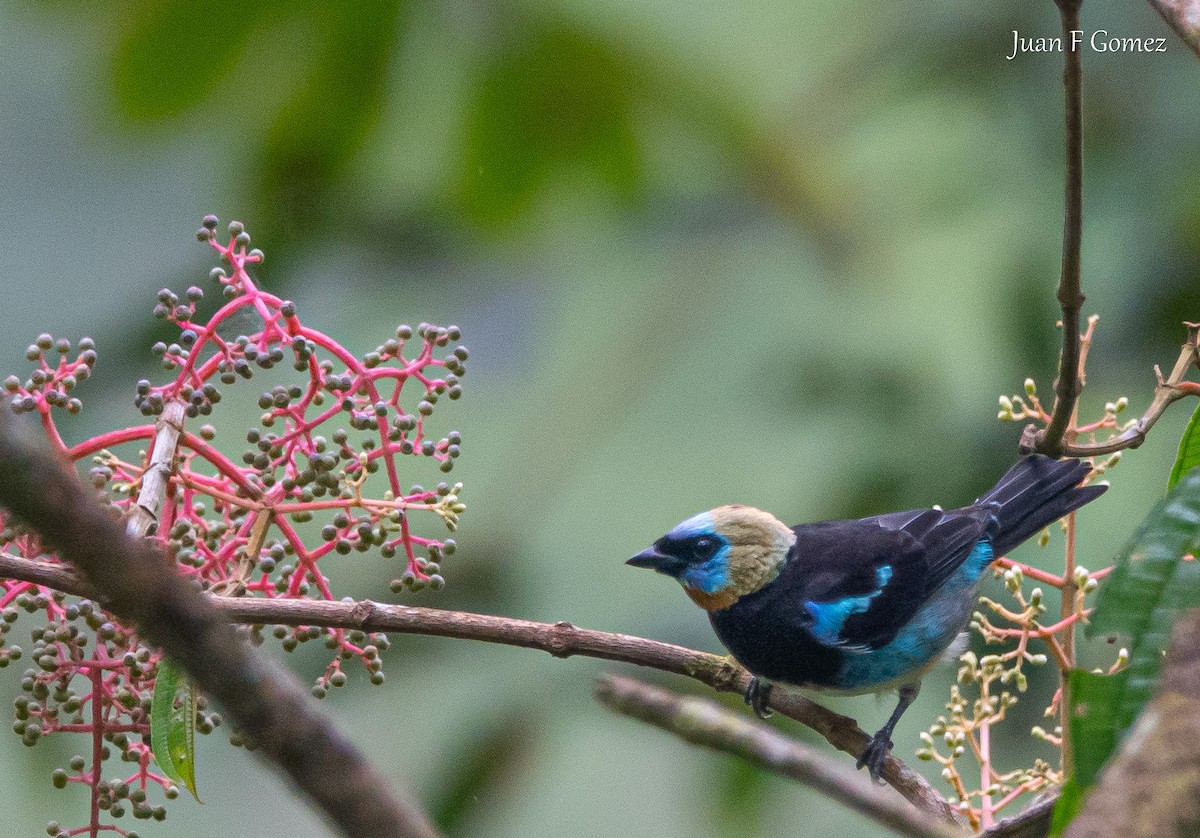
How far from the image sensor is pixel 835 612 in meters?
1.67

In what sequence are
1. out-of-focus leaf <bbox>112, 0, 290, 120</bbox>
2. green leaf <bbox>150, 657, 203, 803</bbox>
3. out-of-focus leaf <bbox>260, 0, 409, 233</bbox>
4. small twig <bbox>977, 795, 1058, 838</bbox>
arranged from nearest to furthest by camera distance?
1. small twig <bbox>977, 795, 1058, 838</bbox>
2. green leaf <bbox>150, 657, 203, 803</bbox>
3. out-of-focus leaf <bbox>112, 0, 290, 120</bbox>
4. out-of-focus leaf <bbox>260, 0, 409, 233</bbox>

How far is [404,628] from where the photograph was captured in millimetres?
1103

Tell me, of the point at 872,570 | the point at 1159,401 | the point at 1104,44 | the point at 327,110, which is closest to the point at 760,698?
the point at 872,570

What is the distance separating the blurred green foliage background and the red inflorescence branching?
52.7 inches

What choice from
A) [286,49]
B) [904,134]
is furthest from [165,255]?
[904,134]

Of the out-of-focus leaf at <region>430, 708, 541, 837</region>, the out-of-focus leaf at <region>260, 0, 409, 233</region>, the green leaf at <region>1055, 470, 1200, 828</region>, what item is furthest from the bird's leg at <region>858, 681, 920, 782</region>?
the out-of-focus leaf at <region>260, 0, 409, 233</region>

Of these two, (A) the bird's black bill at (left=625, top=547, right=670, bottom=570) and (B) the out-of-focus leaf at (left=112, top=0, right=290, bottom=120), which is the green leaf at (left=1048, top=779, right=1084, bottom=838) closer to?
(A) the bird's black bill at (left=625, top=547, right=670, bottom=570)

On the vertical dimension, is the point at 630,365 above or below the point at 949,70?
below

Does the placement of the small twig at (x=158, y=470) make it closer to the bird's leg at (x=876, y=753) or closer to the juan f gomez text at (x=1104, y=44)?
the bird's leg at (x=876, y=753)

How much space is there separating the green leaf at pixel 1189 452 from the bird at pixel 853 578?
48 centimetres

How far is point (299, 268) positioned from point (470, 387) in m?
0.54

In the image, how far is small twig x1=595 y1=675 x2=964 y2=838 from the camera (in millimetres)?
476

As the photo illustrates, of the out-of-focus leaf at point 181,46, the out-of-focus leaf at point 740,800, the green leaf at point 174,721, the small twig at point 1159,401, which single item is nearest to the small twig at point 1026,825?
the small twig at point 1159,401

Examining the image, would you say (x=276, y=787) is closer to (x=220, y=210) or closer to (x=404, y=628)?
(x=220, y=210)
